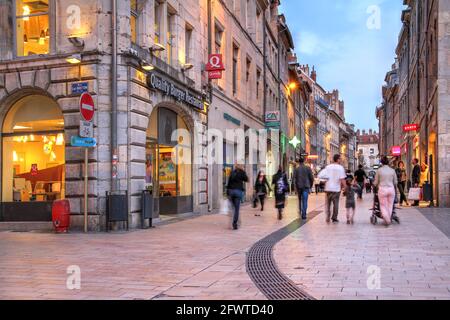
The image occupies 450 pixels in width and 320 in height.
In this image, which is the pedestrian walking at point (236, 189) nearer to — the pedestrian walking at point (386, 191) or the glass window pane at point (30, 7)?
the pedestrian walking at point (386, 191)

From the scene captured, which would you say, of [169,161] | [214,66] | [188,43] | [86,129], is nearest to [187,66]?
[188,43]

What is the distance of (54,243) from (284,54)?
37.2 metres

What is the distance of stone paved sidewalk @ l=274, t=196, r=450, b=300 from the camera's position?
6.25 meters

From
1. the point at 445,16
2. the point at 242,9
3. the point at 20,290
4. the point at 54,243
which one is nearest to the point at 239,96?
the point at 242,9

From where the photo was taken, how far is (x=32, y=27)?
14867mm

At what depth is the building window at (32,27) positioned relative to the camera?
47.8 ft

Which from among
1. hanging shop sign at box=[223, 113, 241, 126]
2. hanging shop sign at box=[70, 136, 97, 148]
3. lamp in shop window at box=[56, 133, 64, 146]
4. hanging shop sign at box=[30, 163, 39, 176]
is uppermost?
hanging shop sign at box=[223, 113, 241, 126]

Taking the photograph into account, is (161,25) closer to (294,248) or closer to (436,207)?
(294,248)

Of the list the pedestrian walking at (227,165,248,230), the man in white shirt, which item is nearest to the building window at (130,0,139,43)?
the pedestrian walking at (227,165,248,230)

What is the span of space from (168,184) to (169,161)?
782 mm

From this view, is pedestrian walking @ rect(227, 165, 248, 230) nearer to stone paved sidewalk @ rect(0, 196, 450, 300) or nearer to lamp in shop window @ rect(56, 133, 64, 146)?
stone paved sidewalk @ rect(0, 196, 450, 300)

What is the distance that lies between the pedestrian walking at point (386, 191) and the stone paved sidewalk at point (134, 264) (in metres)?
2.77

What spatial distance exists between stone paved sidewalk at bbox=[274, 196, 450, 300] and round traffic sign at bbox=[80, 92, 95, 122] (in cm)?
548

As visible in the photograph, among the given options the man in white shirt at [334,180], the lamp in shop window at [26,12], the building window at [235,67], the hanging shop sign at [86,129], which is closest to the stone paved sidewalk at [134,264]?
the hanging shop sign at [86,129]
